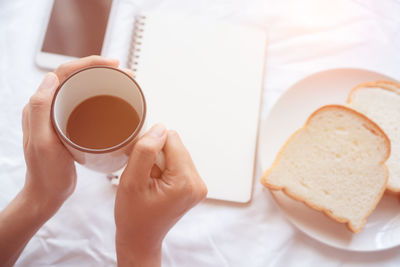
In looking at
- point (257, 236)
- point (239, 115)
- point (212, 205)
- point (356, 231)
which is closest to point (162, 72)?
point (239, 115)

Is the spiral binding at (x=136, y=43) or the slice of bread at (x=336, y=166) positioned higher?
the spiral binding at (x=136, y=43)

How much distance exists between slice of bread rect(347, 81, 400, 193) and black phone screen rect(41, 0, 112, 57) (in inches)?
24.8

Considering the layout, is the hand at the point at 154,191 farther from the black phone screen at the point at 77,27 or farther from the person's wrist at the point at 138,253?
the black phone screen at the point at 77,27

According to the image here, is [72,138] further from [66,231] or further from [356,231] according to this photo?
[356,231]

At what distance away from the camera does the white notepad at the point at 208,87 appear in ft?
2.74

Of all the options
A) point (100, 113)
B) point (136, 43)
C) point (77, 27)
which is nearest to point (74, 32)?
point (77, 27)

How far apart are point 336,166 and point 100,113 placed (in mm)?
512

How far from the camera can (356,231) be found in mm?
751

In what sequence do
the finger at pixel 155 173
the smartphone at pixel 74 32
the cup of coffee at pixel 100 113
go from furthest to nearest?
the smartphone at pixel 74 32 < the finger at pixel 155 173 < the cup of coffee at pixel 100 113

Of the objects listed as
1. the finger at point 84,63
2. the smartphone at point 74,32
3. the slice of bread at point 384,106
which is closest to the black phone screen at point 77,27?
the smartphone at point 74,32

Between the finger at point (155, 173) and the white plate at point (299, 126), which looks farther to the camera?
the white plate at point (299, 126)

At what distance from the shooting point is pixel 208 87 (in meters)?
0.88

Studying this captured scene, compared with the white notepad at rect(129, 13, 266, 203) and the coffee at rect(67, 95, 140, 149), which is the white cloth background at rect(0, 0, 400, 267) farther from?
the coffee at rect(67, 95, 140, 149)

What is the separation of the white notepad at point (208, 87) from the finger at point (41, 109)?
0.30 meters
